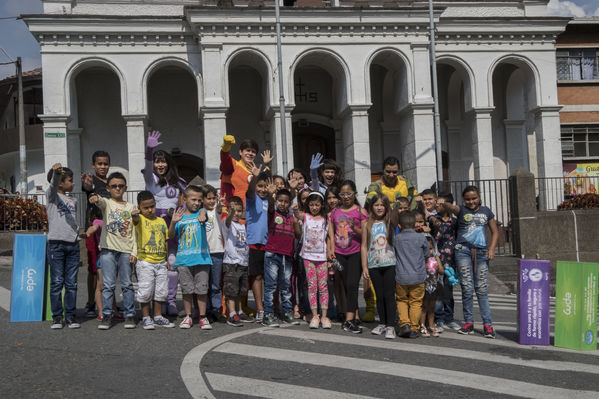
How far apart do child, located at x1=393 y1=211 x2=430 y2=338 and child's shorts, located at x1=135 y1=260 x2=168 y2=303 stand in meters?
2.67

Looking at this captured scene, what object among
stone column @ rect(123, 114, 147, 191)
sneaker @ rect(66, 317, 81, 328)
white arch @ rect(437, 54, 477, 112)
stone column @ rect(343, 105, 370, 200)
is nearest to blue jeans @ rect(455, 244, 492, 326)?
sneaker @ rect(66, 317, 81, 328)

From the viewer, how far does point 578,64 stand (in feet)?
77.7

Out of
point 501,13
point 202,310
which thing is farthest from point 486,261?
point 501,13

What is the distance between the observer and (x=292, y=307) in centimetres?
720

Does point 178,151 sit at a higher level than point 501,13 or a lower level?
lower

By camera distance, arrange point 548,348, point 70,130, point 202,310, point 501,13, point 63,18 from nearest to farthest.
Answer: point 548,348, point 202,310, point 63,18, point 70,130, point 501,13

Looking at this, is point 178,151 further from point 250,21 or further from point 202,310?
point 202,310

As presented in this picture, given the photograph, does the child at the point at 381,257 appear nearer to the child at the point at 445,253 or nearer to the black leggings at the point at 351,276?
the black leggings at the point at 351,276

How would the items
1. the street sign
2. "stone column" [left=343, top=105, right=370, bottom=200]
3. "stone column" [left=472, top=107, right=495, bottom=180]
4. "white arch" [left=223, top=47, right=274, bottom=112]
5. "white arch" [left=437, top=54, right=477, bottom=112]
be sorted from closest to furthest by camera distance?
the street sign < "white arch" [left=223, top=47, right=274, bottom=112] < "stone column" [left=343, top=105, right=370, bottom=200] < "stone column" [left=472, top=107, right=495, bottom=180] < "white arch" [left=437, top=54, right=477, bottom=112]

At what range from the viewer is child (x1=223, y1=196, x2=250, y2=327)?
268 inches

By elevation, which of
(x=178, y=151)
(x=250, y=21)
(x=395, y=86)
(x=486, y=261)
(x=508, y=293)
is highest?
(x=250, y=21)

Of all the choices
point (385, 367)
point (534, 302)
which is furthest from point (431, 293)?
point (385, 367)

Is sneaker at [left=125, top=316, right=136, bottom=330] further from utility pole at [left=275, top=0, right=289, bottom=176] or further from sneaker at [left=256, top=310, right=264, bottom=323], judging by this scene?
utility pole at [left=275, top=0, right=289, bottom=176]

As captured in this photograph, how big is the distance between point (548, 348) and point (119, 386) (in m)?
4.30
